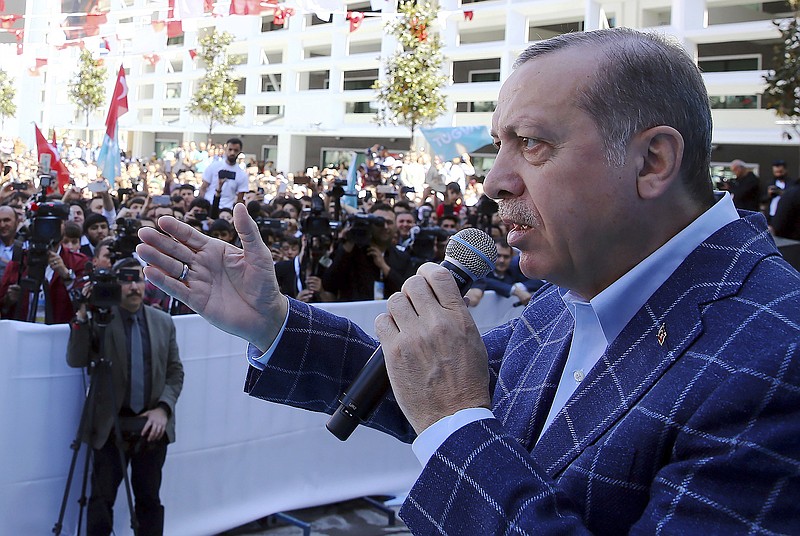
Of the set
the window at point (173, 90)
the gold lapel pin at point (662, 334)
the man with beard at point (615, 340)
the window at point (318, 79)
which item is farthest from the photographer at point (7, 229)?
the window at point (173, 90)

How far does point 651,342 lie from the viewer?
4.29 feet

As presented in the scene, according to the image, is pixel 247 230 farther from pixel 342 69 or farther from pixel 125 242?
pixel 342 69

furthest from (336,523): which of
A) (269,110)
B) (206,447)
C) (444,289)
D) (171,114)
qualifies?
(171,114)

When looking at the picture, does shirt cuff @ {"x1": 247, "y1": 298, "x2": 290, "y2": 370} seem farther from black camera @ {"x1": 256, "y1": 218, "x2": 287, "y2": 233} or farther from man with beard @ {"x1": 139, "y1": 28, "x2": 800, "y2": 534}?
black camera @ {"x1": 256, "y1": 218, "x2": 287, "y2": 233}

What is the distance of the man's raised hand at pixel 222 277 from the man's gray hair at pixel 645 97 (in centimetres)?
74

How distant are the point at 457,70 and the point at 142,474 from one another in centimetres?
3277

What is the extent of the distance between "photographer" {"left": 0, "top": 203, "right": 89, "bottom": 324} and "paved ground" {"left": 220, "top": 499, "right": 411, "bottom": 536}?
5.74 feet

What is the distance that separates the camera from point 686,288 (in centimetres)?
133

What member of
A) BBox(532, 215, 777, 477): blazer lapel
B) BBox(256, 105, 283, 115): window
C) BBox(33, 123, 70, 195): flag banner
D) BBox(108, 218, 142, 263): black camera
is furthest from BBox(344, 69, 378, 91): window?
BBox(532, 215, 777, 477): blazer lapel

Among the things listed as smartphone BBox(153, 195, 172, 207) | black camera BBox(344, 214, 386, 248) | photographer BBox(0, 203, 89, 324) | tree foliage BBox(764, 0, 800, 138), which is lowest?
photographer BBox(0, 203, 89, 324)

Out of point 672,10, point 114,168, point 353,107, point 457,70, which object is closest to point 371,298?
point 114,168

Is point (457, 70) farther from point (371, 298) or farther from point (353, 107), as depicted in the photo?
point (371, 298)

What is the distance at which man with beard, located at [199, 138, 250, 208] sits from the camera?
11.0m

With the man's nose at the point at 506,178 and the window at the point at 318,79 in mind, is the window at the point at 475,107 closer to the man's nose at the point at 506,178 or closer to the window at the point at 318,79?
the window at the point at 318,79
